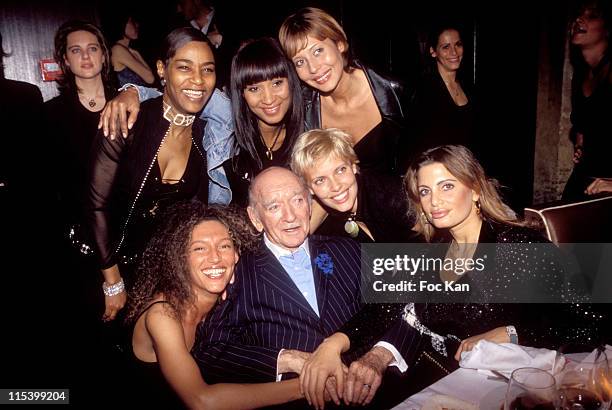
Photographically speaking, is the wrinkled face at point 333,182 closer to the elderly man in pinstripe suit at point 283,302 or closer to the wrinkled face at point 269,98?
the elderly man in pinstripe suit at point 283,302

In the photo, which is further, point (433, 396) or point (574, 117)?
point (574, 117)

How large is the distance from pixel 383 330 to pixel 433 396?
2.72ft

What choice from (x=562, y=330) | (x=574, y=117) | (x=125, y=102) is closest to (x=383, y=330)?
(x=562, y=330)

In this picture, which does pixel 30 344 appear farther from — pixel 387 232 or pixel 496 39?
pixel 496 39

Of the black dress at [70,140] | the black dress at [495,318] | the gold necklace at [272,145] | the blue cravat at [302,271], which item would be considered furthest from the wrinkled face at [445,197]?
the black dress at [70,140]

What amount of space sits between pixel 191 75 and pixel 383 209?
4.23ft

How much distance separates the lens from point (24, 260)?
323cm

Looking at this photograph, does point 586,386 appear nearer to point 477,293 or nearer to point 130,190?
point 477,293

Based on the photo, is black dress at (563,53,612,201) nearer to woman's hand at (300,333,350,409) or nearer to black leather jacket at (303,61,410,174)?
black leather jacket at (303,61,410,174)

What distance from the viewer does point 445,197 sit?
2193 mm

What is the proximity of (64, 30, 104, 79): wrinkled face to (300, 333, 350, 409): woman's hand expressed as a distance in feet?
7.94

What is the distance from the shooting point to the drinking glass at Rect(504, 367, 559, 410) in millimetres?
1053

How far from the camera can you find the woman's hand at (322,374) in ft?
5.93

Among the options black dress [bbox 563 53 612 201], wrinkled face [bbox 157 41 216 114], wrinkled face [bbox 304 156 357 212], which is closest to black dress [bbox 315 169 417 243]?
wrinkled face [bbox 304 156 357 212]
